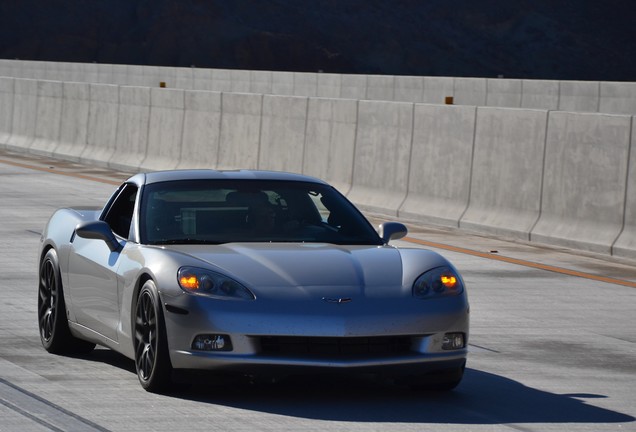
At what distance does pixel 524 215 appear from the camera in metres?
18.3

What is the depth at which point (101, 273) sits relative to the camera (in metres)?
8.88

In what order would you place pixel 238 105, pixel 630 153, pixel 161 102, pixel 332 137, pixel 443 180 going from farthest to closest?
pixel 161 102 → pixel 238 105 → pixel 332 137 → pixel 443 180 → pixel 630 153

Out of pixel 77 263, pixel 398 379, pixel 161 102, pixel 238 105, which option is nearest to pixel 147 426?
pixel 398 379

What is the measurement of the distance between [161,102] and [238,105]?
3.31m

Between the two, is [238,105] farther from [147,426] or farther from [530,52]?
[530,52]

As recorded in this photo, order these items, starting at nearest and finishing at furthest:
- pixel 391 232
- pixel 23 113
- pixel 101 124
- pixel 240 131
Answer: pixel 391 232, pixel 240 131, pixel 101 124, pixel 23 113

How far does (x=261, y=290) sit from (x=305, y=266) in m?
0.36

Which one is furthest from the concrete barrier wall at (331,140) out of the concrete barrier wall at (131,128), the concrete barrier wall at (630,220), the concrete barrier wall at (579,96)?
the concrete barrier wall at (579,96)

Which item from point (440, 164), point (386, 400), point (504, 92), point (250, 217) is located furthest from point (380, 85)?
point (386, 400)

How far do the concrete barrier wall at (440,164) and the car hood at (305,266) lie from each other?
11.2 m

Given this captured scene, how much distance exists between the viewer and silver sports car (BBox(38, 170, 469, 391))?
7.68m

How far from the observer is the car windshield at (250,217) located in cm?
870

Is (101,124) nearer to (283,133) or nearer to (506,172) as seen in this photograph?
(283,133)

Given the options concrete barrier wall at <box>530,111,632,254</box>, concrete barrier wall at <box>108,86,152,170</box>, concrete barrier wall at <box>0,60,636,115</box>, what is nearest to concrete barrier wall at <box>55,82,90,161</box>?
concrete barrier wall at <box>108,86,152,170</box>
